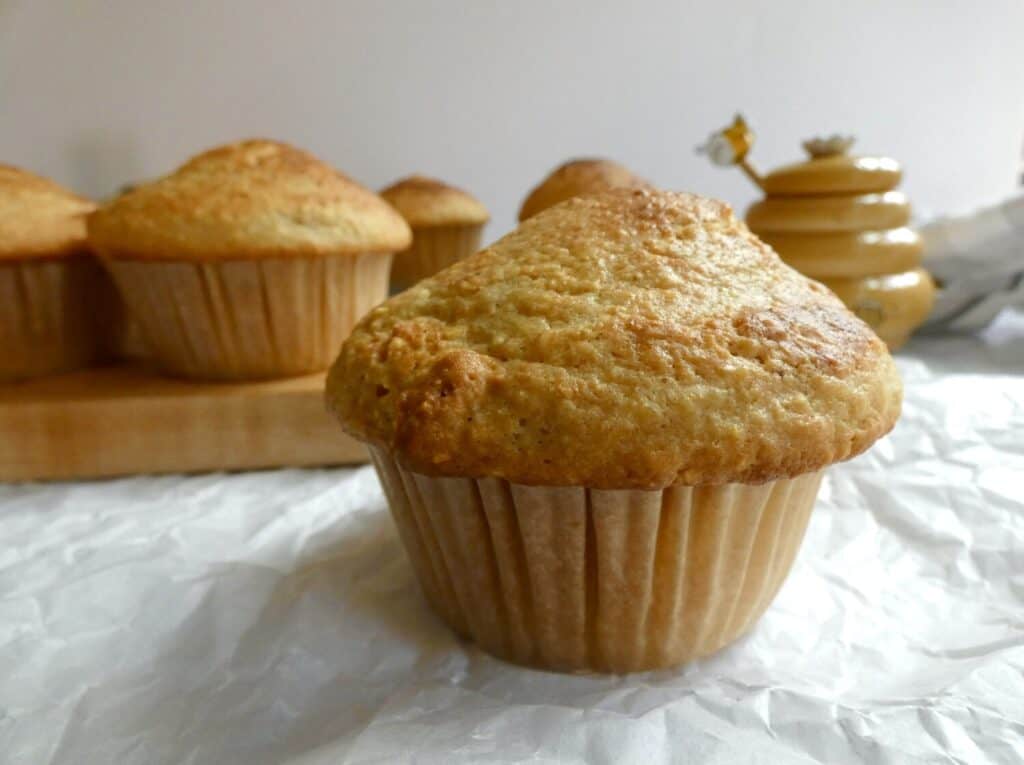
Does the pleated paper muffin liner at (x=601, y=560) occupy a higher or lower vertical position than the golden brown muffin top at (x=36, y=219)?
lower

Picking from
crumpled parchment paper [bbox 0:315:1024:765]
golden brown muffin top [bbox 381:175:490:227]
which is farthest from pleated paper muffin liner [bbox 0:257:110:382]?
golden brown muffin top [bbox 381:175:490:227]

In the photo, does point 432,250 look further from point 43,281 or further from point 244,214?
point 43,281

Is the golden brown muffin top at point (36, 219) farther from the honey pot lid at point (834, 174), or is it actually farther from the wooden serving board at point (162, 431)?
the honey pot lid at point (834, 174)

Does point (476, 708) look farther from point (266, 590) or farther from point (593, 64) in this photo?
point (593, 64)

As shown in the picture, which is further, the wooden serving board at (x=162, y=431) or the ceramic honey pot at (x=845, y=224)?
the ceramic honey pot at (x=845, y=224)

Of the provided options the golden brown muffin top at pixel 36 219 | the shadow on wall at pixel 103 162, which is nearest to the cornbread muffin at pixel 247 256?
the golden brown muffin top at pixel 36 219

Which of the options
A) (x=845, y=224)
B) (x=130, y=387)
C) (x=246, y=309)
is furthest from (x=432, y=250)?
(x=845, y=224)
